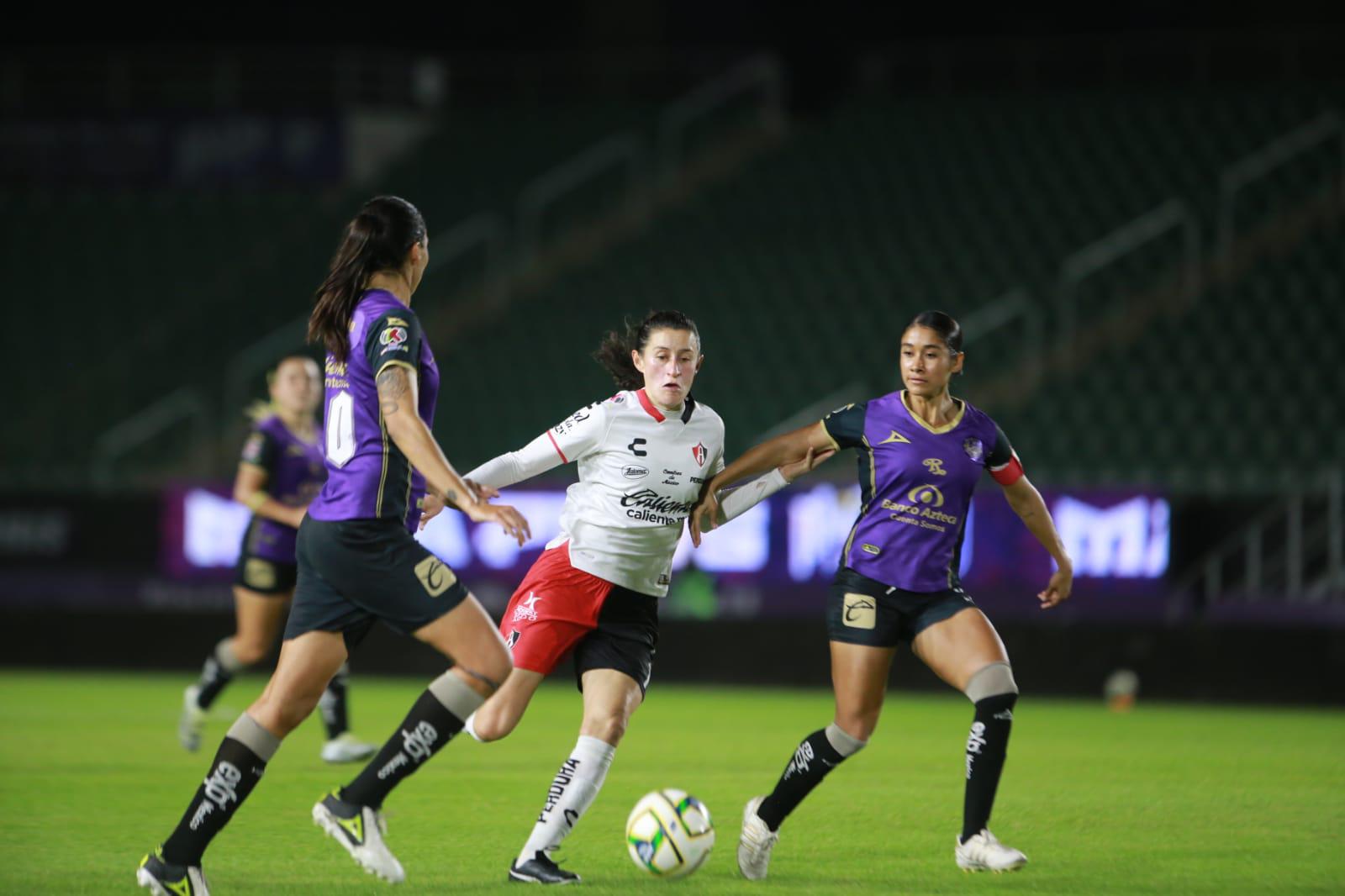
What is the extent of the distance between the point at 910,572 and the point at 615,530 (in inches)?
43.7

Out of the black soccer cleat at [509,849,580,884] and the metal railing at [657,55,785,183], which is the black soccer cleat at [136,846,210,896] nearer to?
the black soccer cleat at [509,849,580,884]

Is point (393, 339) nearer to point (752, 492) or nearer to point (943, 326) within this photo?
point (752, 492)

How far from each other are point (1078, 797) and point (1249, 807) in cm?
77

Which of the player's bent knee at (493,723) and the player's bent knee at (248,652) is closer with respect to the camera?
the player's bent knee at (493,723)

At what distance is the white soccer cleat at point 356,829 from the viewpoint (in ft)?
18.0

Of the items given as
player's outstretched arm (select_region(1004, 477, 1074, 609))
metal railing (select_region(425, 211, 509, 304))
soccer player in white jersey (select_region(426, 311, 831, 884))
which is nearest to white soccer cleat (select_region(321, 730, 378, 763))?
soccer player in white jersey (select_region(426, 311, 831, 884))

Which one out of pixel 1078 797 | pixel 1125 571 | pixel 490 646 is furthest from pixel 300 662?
pixel 1125 571

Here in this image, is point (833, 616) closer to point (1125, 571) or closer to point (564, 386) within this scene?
point (1125, 571)

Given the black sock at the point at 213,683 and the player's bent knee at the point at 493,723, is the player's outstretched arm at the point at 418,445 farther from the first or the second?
the black sock at the point at 213,683

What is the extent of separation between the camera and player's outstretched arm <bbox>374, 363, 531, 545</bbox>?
5152 mm

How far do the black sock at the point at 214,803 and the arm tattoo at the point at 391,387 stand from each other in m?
1.15

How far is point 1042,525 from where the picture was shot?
683cm

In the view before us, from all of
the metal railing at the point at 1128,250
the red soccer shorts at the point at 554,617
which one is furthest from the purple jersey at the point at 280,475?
the metal railing at the point at 1128,250

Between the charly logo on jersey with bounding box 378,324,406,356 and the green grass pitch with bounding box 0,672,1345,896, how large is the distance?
1766 millimetres
